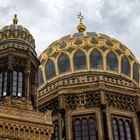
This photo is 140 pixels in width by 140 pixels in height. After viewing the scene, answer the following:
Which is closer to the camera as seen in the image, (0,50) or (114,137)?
(0,50)

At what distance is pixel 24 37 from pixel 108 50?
393 inches

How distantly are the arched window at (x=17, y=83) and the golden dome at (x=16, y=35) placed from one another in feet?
7.79

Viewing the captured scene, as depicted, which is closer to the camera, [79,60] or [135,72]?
[79,60]

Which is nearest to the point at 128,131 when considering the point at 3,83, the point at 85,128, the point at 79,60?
the point at 85,128

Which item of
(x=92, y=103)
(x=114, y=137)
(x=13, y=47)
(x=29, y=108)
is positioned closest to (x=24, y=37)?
(x=13, y=47)

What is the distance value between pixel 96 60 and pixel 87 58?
0.73 metres

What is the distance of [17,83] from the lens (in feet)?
86.6

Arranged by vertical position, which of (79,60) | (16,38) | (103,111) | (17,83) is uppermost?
(79,60)

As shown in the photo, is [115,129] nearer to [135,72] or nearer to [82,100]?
[82,100]

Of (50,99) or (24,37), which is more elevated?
(24,37)

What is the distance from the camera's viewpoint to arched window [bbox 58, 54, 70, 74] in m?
34.9

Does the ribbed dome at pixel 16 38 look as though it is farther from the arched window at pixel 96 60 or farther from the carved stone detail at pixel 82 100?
the arched window at pixel 96 60

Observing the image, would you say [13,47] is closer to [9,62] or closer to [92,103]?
[9,62]

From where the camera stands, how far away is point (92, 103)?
32.4 meters
